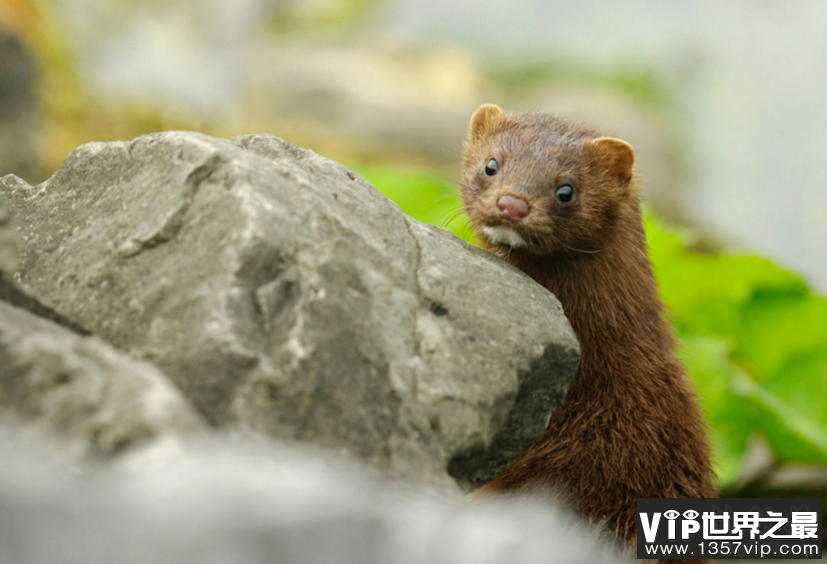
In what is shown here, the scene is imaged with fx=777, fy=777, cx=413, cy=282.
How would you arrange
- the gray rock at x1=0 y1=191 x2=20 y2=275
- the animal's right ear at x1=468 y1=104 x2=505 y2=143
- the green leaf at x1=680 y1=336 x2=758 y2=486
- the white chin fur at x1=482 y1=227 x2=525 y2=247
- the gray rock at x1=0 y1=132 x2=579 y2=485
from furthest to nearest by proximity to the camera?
the green leaf at x1=680 y1=336 x2=758 y2=486
the animal's right ear at x1=468 y1=104 x2=505 y2=143
the white chin fur at x1=482 y1=227 x2=525 y2=247
the gray rock at x1=0 y1=132 x2=579 y2=485
the gray rock at x1=0 y1=191 x2=20 y2=275

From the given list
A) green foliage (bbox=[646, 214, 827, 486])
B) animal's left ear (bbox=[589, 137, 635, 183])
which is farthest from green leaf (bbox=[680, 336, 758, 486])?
animal's left ear (bbox=[589, 137, 635, 183])

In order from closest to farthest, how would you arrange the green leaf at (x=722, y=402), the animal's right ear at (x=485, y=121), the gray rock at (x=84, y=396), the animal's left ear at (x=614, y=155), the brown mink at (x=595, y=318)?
1. the gray rock at (x=84, y=396)
2. the brown mink at (x=595, y=318)
3. the animal's left ear at (x=614, y=155)
4. the animal's right ear at (x=485, y=121)
5. the green leaf at (x=722, y=402)

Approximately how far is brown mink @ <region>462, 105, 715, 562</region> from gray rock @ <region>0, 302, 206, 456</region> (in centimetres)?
193

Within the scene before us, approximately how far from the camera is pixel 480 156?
384 centimetres

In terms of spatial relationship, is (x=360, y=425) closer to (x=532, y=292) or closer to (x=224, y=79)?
(x=532, y=292)

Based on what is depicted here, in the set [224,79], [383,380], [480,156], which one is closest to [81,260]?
[383,380]

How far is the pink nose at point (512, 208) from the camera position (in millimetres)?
3330

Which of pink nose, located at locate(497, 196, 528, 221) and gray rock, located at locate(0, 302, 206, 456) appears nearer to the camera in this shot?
gray rock, located at locate(0, 302, 206, 456)

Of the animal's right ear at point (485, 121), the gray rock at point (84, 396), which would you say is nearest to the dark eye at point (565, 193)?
the animal's right ear at point (485, 121)

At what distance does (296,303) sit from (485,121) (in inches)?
90.6

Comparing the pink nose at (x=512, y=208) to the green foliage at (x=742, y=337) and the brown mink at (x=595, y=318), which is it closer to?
the brown mink at (x=595, y=318)

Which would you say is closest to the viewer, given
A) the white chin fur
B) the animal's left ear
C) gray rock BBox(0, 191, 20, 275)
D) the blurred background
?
gray rock BBox(0, 191, 20, 275)

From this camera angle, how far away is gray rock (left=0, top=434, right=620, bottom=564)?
132 centimetres

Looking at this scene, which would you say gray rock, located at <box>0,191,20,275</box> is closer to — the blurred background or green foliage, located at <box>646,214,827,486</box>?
the blurred background
